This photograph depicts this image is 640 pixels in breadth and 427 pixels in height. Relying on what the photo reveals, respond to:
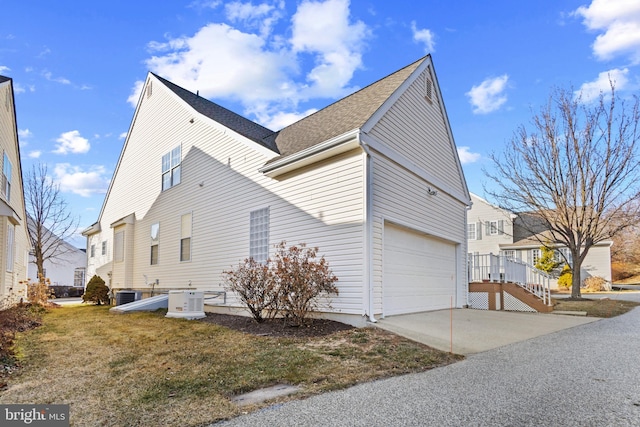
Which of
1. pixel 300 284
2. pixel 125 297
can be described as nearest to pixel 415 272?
pixel 300 284

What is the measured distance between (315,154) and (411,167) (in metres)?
2.77

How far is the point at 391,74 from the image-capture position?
11.6m

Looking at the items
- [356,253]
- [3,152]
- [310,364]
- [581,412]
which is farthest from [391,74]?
[3,152]

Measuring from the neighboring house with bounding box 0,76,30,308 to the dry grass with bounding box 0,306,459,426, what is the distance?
17.7 feet

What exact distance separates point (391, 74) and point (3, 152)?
12.1 meters

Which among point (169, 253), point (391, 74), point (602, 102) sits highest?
point (602, 102)

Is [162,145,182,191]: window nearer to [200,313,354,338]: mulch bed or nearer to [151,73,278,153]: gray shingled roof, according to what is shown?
[151,73,278,153]: gray shingled roof

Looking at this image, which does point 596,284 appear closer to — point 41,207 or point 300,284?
point 300,284

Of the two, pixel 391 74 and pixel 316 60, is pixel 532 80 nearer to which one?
pixel 391 74

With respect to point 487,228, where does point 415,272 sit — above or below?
below

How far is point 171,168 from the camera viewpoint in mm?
15227

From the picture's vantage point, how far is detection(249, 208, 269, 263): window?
10352 millimetres

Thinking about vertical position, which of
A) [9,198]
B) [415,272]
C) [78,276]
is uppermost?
[9,198]
